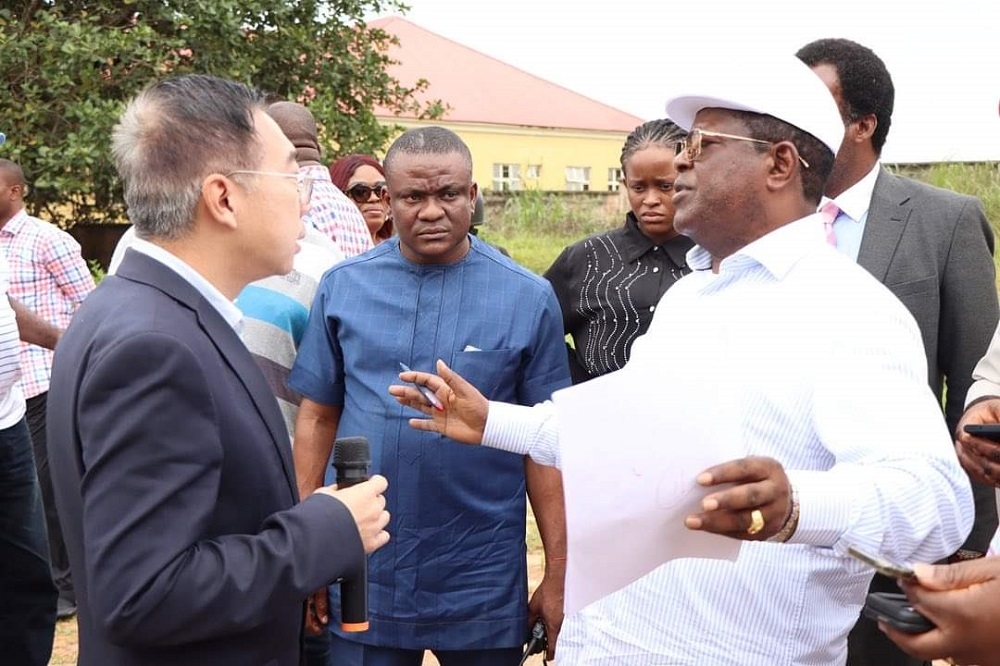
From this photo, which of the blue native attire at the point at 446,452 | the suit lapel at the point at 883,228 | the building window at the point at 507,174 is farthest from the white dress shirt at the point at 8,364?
the building window at the point at 507,174

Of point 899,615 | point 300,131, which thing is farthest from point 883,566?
point 300,131

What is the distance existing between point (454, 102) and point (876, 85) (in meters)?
39.6

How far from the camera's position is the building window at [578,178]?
45625mm

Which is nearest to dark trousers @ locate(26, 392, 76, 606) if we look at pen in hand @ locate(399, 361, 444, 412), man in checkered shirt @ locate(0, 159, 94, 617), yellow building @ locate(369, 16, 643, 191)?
man in checkered shirt @ locate(0, 159, 94, 617)

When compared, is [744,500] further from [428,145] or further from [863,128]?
[863,128]

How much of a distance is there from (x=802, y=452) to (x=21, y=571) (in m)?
3.66

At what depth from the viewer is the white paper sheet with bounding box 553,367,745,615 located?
197 cm

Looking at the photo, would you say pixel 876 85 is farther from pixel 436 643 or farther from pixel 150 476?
pixel 150 476

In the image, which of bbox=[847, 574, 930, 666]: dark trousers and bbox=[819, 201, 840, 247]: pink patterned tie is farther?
bbox=[819, 201, 840, 247]: pink patterned tie

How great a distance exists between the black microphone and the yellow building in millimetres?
37354

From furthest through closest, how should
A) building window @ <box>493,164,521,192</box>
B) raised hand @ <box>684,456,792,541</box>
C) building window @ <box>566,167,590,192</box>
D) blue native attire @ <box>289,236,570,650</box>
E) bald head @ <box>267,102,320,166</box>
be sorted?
building window @ <box>566,167,590,192</box>, building window @ <box>493,164,521,192</box>, bald head @ <box>267,102,320,166</box>, blue native attire @ <box>289,236,570,650</box>, raised hand @ <box>684,456,792,541</box>

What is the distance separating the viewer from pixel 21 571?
4.71m

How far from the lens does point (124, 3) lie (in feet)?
40.2

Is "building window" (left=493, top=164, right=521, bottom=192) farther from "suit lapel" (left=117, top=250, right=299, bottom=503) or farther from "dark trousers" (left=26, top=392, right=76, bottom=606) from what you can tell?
"suit lapel" (left=117, top=250, right=299, bottom=503)
